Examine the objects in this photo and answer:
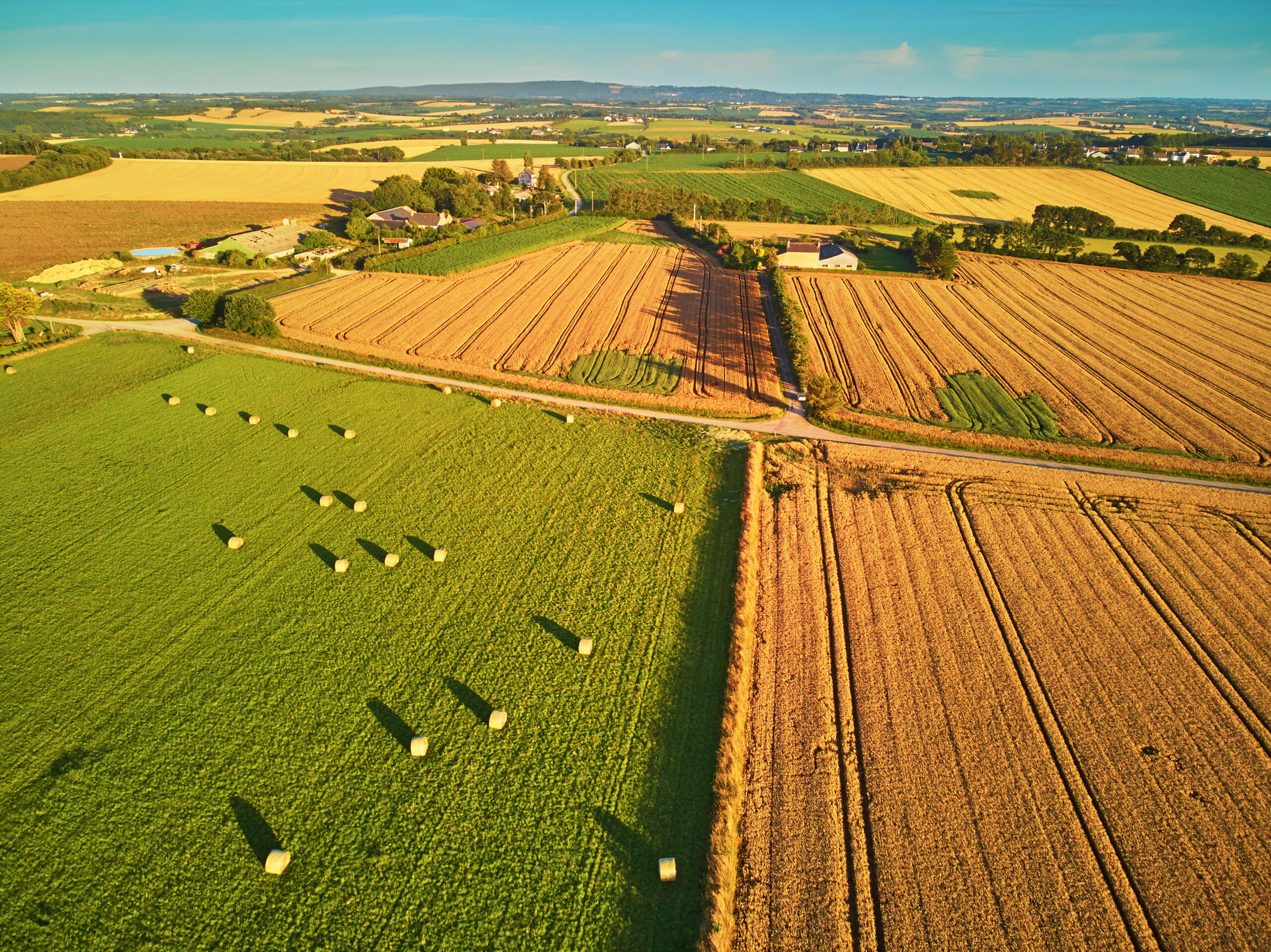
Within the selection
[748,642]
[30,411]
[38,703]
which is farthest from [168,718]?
[30,411]

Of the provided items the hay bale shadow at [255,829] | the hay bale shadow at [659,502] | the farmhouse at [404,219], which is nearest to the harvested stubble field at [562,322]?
the hay bale shadow at [659,502]

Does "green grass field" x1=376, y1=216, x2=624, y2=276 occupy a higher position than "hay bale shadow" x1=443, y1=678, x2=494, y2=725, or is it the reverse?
"green grass field" x1=376, y1=216, x2=624, y2=276

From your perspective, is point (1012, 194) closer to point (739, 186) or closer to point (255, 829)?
point (739, 186)

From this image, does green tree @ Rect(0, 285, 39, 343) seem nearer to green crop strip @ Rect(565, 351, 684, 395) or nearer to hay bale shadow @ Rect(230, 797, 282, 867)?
green crop strip @ Rect(565, 351, 684, 395)

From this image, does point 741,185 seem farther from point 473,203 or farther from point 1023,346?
point 1023,346

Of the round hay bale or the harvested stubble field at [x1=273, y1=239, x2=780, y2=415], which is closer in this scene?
the round hay bale

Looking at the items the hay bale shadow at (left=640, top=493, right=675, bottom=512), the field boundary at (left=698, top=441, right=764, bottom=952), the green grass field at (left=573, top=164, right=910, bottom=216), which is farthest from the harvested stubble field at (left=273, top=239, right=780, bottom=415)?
the green grass field at (left=573, top=164, right=910, bottom=216)
